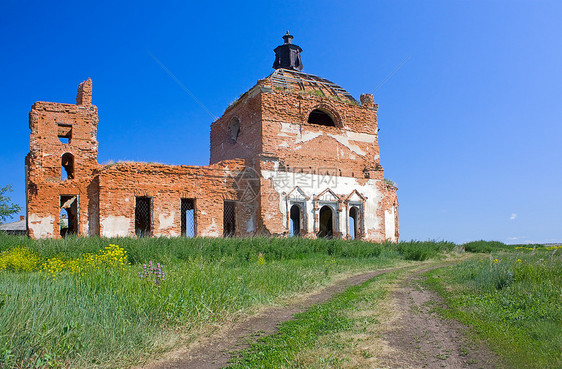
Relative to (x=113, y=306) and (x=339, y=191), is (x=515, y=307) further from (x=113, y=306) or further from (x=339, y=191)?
(x=339, y=191)

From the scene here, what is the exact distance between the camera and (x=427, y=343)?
5.25 metres

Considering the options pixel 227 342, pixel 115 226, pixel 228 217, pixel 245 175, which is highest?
pixel 245 175

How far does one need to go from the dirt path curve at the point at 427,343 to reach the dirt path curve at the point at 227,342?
1.82m

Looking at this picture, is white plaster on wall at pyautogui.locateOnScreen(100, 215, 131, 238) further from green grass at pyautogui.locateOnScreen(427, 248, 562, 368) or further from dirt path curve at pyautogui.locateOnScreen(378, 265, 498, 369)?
dirt path curve at pyautogui.locateOnScreen(378, 265, 498, 369)

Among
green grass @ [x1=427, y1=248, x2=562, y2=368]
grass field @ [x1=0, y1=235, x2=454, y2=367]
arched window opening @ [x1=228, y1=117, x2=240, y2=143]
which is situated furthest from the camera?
arched window opening @ [x1=228, y1=117, x2=240, y2=143]

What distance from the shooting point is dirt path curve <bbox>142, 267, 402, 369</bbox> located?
4777mm

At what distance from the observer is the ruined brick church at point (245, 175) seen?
1623 centimetres

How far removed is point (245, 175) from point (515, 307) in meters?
13.7

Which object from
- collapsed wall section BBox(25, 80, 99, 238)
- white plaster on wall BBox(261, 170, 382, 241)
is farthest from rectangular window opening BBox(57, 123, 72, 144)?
white plaster on wall BBox(261, 170, 382, 241)

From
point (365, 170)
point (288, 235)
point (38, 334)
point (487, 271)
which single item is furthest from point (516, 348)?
point (365, 170)

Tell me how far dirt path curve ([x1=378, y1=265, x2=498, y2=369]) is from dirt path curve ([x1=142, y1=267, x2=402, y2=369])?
1818 mm

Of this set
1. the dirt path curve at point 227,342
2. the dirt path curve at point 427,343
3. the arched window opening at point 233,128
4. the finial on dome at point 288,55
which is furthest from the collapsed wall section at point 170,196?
the dirt path curve at point 427,343

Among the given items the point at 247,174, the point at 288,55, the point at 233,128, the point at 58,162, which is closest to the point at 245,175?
the point at 247,174

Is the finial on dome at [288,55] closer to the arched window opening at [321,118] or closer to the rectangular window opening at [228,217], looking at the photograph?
the arched window opening at [321,118]
